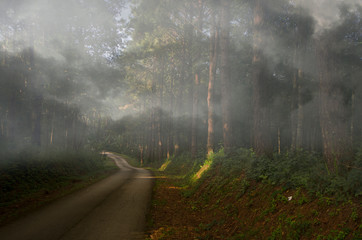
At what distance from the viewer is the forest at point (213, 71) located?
21.6ft

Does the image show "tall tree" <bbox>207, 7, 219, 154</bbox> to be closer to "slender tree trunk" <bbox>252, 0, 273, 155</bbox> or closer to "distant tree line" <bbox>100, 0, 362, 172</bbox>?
"distant tree line" <bbox>100, 0, 362, 172</bbox>

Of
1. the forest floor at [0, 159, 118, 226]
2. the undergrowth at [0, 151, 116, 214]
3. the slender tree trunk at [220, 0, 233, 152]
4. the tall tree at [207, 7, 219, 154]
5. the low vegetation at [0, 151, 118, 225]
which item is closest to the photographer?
the forest floor at [0, 159, 118, 226]

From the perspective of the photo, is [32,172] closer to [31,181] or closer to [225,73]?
[31,181]

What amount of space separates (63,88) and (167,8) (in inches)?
435

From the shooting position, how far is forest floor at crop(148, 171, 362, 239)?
4301 mm

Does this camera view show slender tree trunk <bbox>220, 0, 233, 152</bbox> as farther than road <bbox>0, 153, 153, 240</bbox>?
Yes

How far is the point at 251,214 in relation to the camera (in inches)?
245

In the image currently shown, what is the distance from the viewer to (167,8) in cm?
1950

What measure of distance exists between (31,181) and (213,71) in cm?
1194

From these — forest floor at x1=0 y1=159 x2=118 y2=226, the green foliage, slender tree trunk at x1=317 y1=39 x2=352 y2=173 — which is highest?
slender tree trunk at x1=317 y1=39 x2=352 y2=173

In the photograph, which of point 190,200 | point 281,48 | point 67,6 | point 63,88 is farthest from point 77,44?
point 190,200

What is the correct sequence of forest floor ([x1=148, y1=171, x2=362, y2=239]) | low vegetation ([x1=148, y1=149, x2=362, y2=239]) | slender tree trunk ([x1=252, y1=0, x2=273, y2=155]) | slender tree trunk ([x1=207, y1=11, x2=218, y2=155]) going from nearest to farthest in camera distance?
forest floor ([x1=148, y1=171, x2=362, y2=239]), low vegetation ([x1=148, y1=149, x2=362, y2=239]), slender tree trunk ([x1=252, y1=0, x2=273, y2=155]), slender tree trunk ([x1=207, y1=11, x2=218, y2=155])

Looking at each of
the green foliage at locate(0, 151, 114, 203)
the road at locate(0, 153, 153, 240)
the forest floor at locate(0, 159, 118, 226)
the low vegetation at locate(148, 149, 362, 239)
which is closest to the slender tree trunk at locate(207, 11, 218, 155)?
the low vegetation at locate(148, 149, 362, 239)

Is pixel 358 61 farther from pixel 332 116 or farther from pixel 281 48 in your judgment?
pixel 332 116
